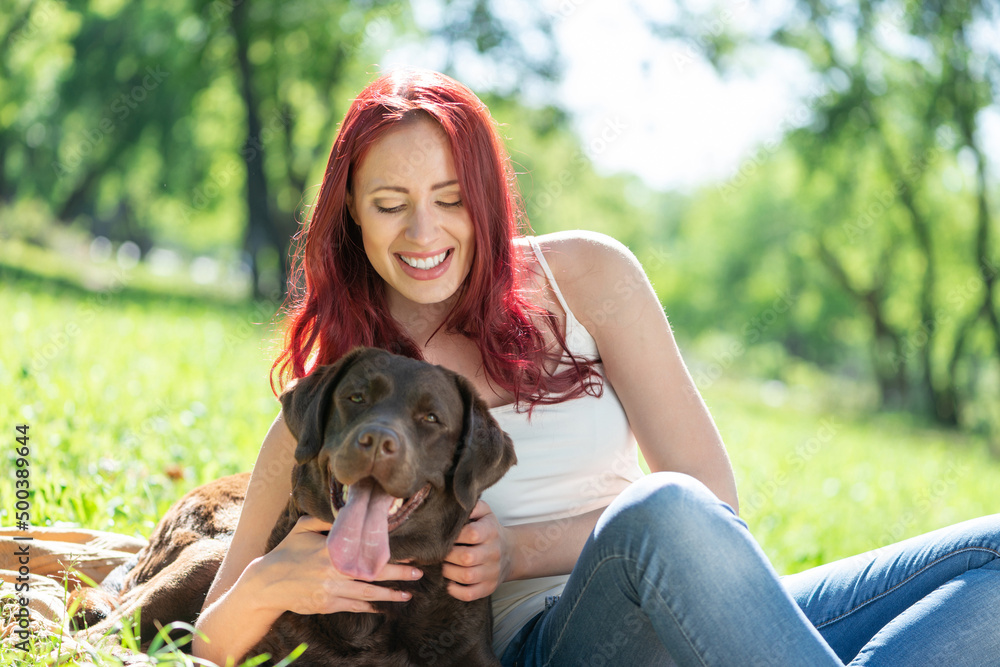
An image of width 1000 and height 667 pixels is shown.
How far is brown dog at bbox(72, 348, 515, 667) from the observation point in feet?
8.97

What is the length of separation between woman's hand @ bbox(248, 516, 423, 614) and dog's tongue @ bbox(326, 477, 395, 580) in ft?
0.23

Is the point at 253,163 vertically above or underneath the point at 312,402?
above

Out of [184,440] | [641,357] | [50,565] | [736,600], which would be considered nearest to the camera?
[736,600]

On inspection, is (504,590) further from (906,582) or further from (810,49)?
(810,49)

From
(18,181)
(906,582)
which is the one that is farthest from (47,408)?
(18,181)

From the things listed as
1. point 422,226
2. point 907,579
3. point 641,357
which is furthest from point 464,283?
point 907,579

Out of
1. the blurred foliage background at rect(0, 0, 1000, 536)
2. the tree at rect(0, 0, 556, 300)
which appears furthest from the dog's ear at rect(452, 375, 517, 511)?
the tree at rect(0, 0, 556, 300)

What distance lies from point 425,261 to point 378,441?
90 cm

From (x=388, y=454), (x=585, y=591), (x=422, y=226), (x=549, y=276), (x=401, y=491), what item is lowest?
(x=585, y=591)

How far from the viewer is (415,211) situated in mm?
3160

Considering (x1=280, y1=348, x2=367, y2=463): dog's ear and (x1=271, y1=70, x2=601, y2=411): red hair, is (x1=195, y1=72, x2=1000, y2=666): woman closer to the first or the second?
(x1=271, y1=70, x2=601, y2=411): red hair

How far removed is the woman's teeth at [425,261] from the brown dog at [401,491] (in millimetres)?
404

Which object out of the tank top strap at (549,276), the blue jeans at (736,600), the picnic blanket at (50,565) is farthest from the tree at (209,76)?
the blue jeans at (736,600)

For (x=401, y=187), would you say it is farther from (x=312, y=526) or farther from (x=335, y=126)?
(x=335, y=126)
